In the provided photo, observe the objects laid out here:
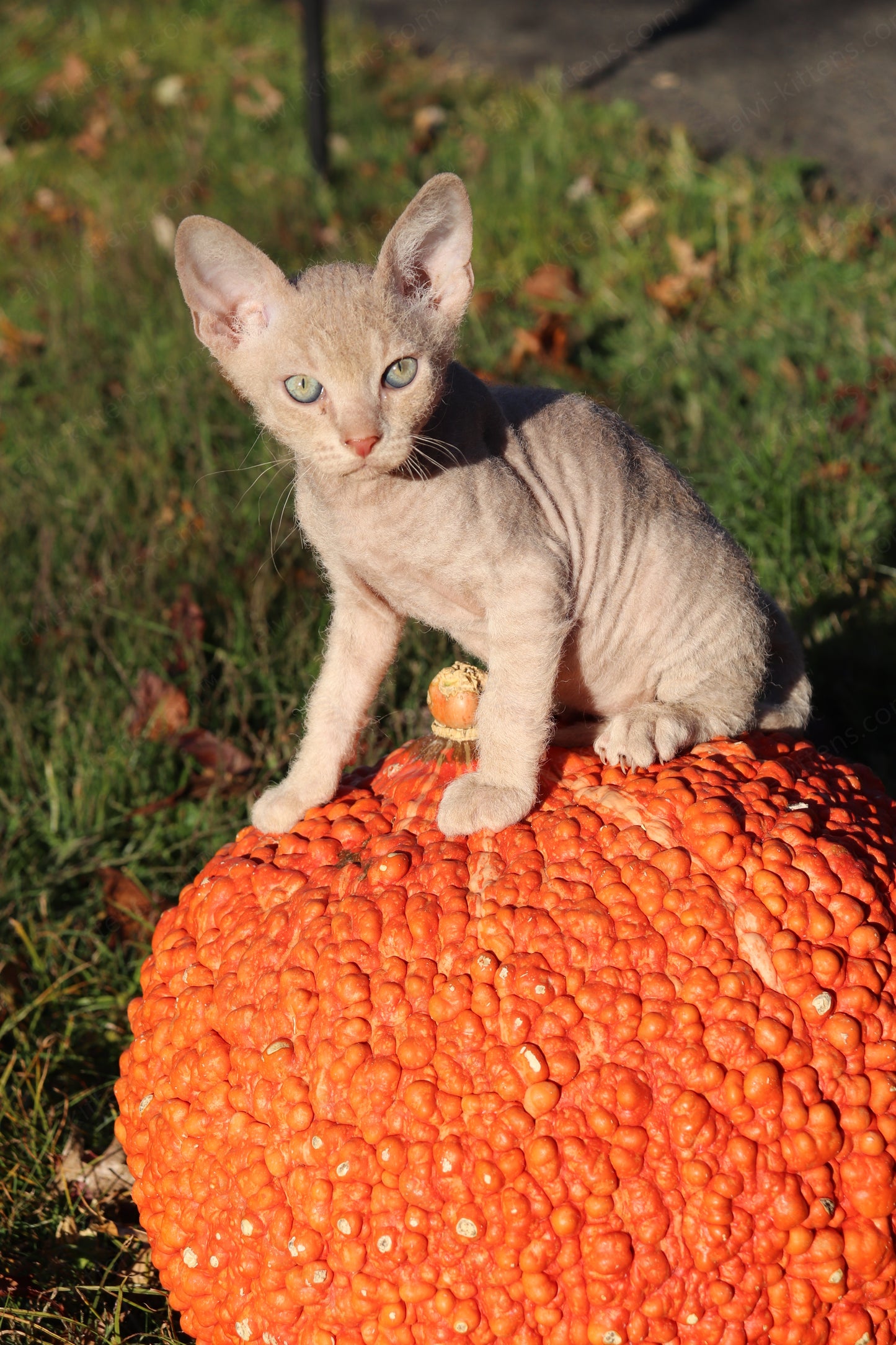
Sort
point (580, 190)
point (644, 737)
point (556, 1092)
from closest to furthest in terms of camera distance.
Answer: point (556, 1092)
point (644, 737)
point (580, 190)

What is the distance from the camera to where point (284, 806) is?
2631 millimetres

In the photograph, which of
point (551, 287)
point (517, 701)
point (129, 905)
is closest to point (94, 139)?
point (551, 287)

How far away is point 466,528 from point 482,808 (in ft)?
1.78

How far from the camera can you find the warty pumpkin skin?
1.92 meters

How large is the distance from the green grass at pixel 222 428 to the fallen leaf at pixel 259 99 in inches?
2.9

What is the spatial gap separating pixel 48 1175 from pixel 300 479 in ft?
5.36

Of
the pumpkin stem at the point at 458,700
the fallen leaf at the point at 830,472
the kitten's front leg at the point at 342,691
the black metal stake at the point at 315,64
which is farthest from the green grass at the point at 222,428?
the pumpkin stem at the point at 458,700

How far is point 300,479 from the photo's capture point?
2588 mm

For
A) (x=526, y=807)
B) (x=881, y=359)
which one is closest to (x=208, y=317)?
(x=526, y=807)

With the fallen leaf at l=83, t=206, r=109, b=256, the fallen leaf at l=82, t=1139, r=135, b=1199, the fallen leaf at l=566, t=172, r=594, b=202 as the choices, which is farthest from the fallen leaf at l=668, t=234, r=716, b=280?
the fallen leaf at l=82, t=1139, r=135, b=1199

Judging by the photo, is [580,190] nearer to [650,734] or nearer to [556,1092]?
[650,734]

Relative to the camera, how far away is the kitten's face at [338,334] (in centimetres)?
224

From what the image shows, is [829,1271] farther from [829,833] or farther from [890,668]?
[890,668]

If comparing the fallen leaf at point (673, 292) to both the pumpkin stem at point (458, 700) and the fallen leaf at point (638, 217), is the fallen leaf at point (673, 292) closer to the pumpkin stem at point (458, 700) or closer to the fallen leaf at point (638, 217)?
the fallen leaf at point (638, 217)
